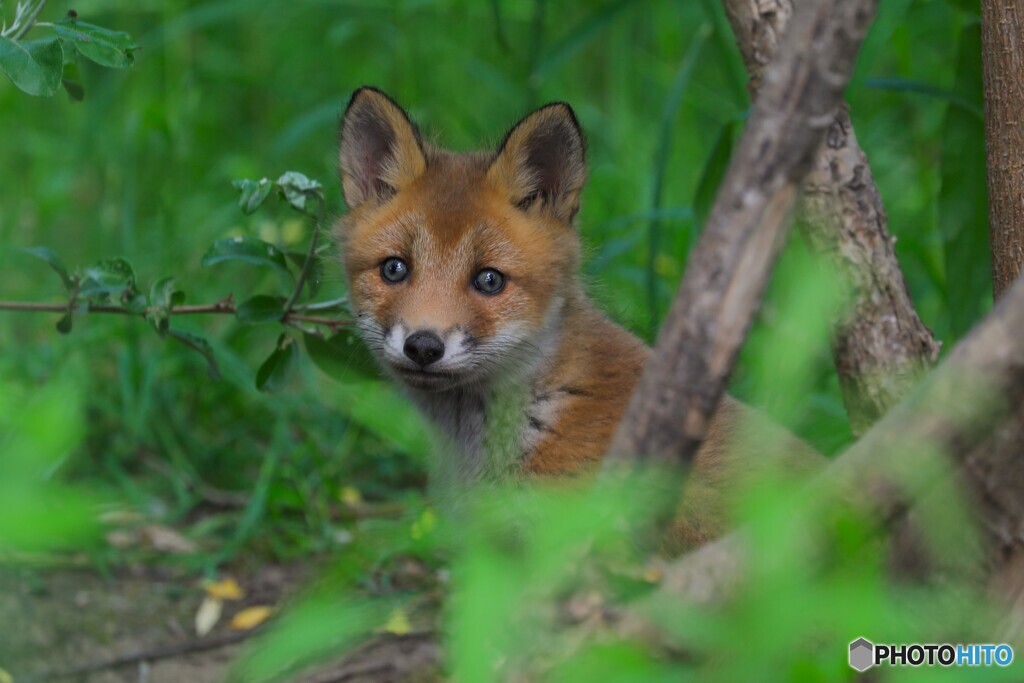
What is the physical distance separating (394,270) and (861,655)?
2.26 metres

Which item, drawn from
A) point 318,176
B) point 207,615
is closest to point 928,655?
point 207,615

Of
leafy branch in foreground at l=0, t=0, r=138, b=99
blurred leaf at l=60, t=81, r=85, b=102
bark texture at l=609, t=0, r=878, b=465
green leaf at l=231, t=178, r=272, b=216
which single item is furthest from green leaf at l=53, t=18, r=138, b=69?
bark texture at l=609, t=0, r=878, b=465

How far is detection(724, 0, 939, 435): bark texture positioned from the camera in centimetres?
338

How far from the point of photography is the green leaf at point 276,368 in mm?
3727

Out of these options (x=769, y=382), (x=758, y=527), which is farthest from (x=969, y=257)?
(x=758, y=527)

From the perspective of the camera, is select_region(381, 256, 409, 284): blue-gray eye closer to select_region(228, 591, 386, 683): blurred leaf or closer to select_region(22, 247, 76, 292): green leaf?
select_region(22, 247, 76, 292): green leaf

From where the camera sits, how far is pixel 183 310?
3.72 metres

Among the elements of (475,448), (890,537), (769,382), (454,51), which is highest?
(454,51)

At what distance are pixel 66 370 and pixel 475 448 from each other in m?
2.27

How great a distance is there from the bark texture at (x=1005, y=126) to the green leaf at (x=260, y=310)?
2225 mm

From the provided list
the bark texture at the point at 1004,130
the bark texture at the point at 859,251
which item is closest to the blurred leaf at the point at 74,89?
the bark texture at the point at 859,251

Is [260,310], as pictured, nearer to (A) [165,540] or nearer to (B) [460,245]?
(B) [460,245]

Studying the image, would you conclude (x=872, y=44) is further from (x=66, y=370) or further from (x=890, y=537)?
(x=66, y=370)

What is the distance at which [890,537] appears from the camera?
1.95m
